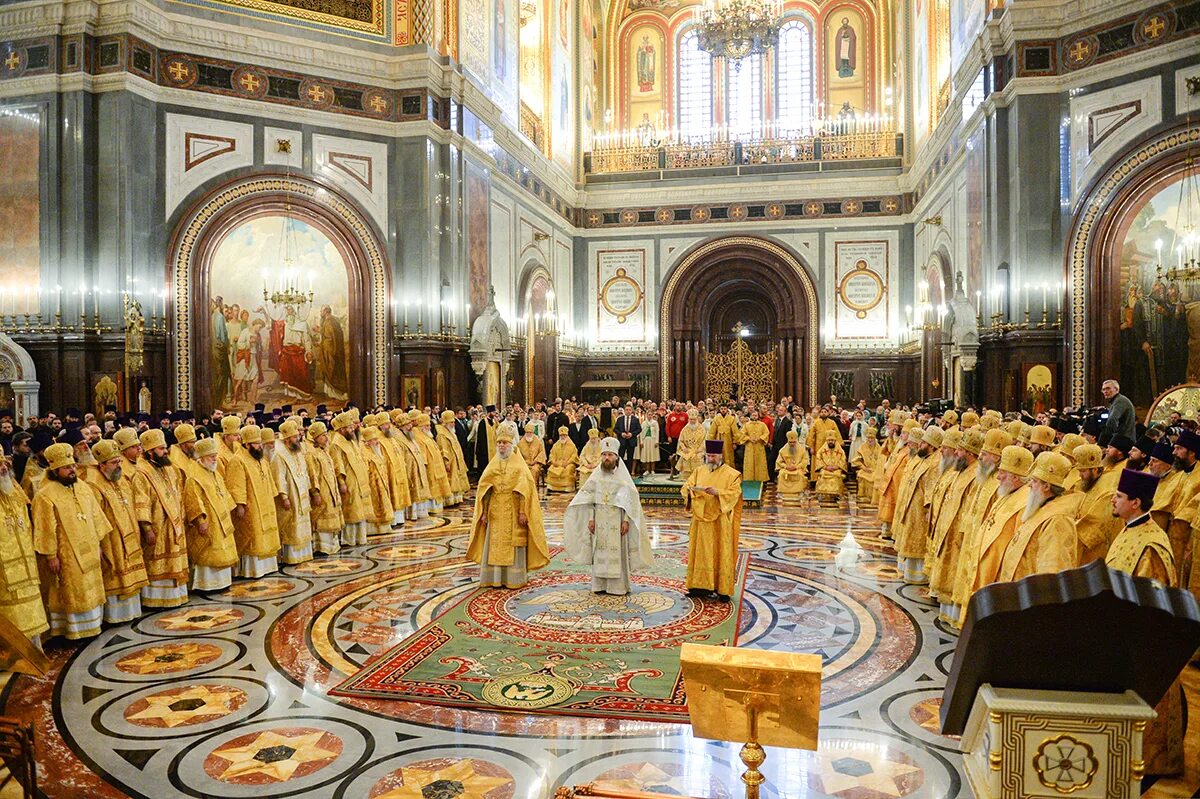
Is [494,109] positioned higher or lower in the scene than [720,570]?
higher

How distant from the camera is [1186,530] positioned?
18.2ft

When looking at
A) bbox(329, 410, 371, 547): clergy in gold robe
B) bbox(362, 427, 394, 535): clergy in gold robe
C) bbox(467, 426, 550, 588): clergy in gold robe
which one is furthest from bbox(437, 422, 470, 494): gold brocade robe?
bbox(467, 426, 550, 588): clergy in gold robe

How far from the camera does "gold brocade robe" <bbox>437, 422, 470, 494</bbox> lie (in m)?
13.8

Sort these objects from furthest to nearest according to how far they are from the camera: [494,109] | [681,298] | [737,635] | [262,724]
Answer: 1. [681,298]
2. [494,109]
3. [737,635]
4. [262,724]

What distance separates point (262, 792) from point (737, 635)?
12.7 ft

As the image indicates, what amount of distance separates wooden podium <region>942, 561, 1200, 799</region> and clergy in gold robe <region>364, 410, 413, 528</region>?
10.2 meters

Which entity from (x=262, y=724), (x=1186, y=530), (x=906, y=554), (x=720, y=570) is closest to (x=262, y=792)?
(x=262, y=724)

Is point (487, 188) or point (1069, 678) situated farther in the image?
point (487, 188)

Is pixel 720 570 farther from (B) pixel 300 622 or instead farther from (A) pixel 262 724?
(A) pixel 262 724

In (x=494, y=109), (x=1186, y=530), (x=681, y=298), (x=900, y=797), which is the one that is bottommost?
(x=900, y=797)

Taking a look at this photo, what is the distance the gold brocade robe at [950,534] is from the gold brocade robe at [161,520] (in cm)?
680

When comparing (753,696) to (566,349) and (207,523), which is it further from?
(566,349)

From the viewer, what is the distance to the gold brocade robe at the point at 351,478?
415 inches

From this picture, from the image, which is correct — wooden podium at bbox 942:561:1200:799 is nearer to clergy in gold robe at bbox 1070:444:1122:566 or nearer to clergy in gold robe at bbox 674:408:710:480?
clergy in gold robe at bbox 1070:444:1122:566
